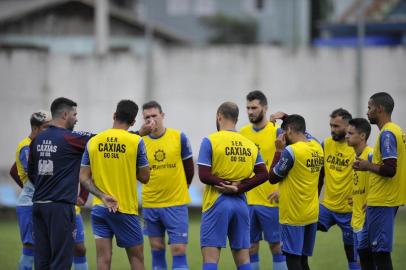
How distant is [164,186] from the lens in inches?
465

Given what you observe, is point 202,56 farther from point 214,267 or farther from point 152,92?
point 214,267

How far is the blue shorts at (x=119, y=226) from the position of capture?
997cm

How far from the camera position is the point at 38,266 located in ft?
32.5

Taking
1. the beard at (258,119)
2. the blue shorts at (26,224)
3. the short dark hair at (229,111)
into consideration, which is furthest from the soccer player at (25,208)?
the beard at (258,119)

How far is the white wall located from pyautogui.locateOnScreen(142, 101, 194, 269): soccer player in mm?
15080

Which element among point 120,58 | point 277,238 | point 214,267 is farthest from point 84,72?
point 214,267

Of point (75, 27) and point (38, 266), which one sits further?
point (75, 27)

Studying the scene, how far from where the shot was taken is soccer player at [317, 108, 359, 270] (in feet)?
38.9

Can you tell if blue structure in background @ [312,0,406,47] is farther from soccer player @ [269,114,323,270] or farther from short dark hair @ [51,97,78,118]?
short dark hair @ [51,97,78,118]

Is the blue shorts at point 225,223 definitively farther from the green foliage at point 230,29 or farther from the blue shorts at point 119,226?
the green foliage at point 230,29

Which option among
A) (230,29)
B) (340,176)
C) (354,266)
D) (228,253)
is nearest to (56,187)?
(340,176)

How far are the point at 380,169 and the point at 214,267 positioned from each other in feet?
7.28

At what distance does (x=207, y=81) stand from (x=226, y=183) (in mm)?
17473

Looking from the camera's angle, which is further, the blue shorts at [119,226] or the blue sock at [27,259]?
the blue sock at [27,259]
